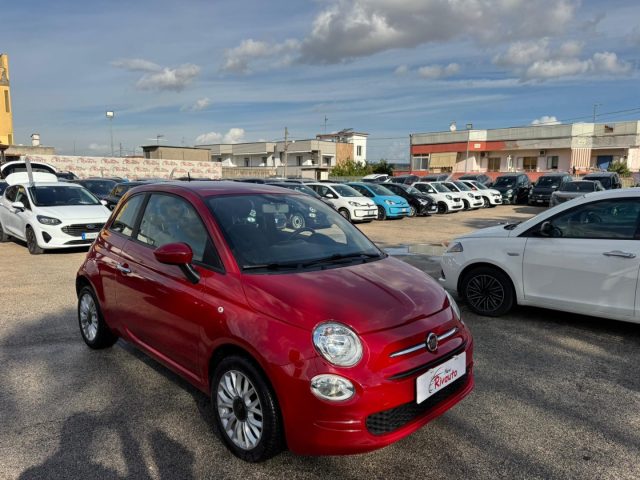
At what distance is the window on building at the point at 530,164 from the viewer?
56.8 meters

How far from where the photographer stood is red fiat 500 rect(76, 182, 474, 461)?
8.66ft

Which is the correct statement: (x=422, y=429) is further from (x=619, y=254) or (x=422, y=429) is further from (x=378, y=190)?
Answer: (x=378, y=190)

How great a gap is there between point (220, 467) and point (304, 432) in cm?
69

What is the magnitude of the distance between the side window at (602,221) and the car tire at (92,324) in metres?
4.81

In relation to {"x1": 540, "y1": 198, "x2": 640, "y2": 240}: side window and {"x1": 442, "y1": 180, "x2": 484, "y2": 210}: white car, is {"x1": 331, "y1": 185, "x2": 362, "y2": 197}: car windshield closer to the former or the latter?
{"x1": 442, "y1": 180, "x2": 484, "y2": 210}: white car

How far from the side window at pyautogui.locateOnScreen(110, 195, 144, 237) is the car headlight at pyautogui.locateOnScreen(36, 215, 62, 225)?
6.97m

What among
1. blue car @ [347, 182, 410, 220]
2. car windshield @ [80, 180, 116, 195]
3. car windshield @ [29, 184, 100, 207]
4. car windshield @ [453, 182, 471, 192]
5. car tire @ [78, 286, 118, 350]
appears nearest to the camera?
car tire @ [78, 286, 118, 350]

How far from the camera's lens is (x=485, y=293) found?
5953 mm

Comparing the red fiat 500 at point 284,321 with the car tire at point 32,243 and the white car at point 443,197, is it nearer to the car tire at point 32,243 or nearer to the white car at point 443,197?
the car tire at point 32,243

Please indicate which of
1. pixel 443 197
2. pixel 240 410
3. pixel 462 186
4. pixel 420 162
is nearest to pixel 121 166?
pixel 462 186

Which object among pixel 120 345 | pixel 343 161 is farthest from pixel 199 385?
pixel 343 161

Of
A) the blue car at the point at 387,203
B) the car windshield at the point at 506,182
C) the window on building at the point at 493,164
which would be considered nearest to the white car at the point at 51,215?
the blue car at the point at 387,203

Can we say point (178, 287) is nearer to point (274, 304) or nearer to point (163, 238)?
point (163, 238)

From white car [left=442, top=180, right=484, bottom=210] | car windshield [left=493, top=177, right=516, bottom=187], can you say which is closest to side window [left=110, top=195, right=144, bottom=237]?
white car [left=442, top=180, right=484, bottom=210]
